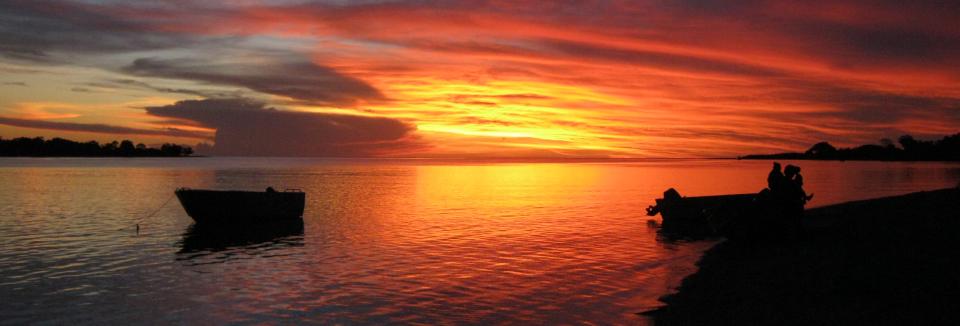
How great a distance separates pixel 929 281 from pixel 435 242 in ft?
58.9

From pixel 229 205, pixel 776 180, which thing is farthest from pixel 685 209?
pixel 229 205

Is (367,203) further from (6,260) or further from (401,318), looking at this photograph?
(401,318)

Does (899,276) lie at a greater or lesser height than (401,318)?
greater

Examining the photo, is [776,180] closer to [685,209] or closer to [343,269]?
[685,209]

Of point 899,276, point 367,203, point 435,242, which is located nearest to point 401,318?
point 899,276

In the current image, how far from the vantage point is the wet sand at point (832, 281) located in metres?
11.7

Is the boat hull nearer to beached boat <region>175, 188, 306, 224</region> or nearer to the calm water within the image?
the calm water

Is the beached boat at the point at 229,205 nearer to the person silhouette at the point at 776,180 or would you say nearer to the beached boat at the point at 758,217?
the beached boat at the point at 758,217

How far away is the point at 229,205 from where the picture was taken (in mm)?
34750

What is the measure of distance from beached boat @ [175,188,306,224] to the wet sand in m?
24.0

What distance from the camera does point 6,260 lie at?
2208cm

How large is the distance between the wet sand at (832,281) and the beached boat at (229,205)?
78.6ft

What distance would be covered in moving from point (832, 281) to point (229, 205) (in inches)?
1158

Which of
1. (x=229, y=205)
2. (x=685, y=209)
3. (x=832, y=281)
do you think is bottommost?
(x=832, y=281)
